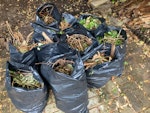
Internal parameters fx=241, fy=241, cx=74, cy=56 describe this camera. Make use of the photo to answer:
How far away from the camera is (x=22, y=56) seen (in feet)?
9.00

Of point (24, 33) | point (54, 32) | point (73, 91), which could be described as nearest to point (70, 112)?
point (73, 91)

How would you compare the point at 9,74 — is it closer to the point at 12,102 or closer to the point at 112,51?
the point at 12,102

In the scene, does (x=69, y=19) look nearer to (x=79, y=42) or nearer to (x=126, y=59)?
(x=79, y=42)

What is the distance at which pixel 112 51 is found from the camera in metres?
2.91

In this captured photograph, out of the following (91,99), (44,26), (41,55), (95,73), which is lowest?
(91,99)

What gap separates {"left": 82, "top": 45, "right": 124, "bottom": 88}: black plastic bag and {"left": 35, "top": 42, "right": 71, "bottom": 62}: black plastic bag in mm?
261

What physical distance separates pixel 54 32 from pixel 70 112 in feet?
3.30

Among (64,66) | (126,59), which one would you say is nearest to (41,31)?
(64,66)

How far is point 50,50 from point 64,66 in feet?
0.94

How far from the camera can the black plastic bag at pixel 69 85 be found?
8.23 ft

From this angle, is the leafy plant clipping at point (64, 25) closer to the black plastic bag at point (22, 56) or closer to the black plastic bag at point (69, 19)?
the black plastic bag at point (69, 19)

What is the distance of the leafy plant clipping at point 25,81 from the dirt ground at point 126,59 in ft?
1.47

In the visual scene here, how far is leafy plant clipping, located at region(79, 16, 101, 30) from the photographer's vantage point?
3219mm

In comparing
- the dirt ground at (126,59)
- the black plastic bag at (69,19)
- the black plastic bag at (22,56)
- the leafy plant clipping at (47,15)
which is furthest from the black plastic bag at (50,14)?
the dirt ground at (126,59)
